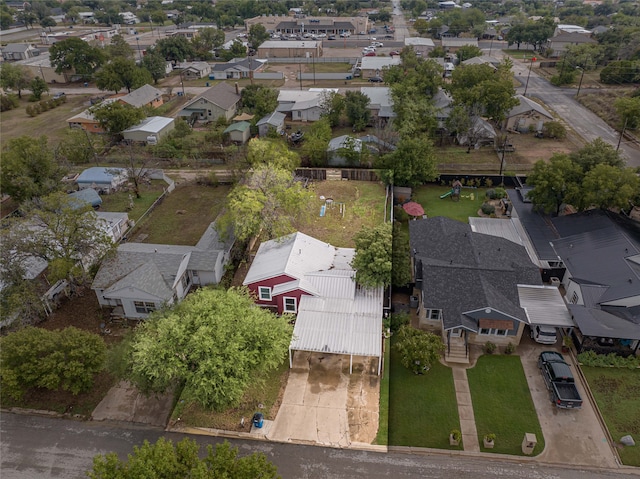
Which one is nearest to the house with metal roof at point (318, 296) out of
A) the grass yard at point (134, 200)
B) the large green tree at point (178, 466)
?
the large green tree at point (178, 466)

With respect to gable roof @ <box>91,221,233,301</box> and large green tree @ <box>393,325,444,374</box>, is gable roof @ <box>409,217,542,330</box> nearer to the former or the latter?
large green tree @ <box>393,325,444,374</box>

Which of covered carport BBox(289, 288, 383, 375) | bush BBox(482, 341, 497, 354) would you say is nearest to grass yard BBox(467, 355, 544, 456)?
bush BBox(482, 341, 497, 354)

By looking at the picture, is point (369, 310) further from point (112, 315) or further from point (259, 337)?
point (112, 315)

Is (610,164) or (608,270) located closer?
(608,270)

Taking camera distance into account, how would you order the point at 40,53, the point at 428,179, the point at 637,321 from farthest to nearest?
the point at 40,53
the point at 428,179
the point at 637,321

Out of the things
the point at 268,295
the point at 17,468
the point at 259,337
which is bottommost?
the point at 17,468

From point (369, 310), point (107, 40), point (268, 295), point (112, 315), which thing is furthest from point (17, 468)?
point (107, 40)

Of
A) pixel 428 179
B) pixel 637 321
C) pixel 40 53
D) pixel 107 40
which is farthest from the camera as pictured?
pixel 107 40
